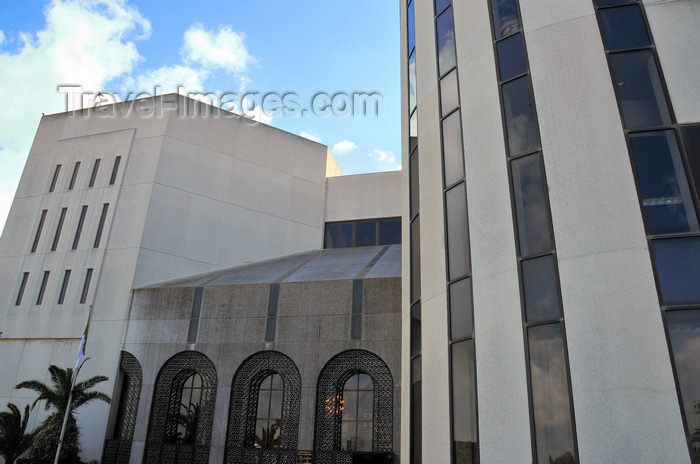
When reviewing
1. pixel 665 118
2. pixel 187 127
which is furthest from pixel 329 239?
pixel 665 118

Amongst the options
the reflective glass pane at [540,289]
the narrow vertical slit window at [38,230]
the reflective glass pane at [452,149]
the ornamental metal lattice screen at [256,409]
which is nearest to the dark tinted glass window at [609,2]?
the reflective glass pane at [452,149]

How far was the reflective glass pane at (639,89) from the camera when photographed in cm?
988

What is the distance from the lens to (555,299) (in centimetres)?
945

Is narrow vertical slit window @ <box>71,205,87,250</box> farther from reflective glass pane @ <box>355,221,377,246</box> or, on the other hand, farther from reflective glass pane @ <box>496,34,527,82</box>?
reflective glass pane @ <box>496,34,527,82</box>

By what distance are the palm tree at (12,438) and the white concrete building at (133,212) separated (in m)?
1.86

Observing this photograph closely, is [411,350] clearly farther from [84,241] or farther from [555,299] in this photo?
[84,241]

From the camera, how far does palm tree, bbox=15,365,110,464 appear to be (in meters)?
18.8

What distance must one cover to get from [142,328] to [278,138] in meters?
12.5

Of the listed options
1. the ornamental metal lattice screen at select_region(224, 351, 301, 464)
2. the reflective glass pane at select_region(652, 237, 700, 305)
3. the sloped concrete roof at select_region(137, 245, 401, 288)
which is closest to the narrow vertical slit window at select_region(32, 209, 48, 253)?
the sloped concrete roof at select_region(137, 245, 401, 288)

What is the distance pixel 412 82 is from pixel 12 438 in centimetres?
1913

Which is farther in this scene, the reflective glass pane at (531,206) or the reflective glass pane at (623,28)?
the reflective glass pane at (623,28)

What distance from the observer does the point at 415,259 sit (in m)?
13.4

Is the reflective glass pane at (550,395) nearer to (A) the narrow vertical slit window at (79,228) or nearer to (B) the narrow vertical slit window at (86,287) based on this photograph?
(B) the narrow vertical slit window at (86,287)

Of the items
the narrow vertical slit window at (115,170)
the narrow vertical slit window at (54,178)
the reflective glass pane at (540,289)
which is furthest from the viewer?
the narrow vertical slit window at (54,178)
